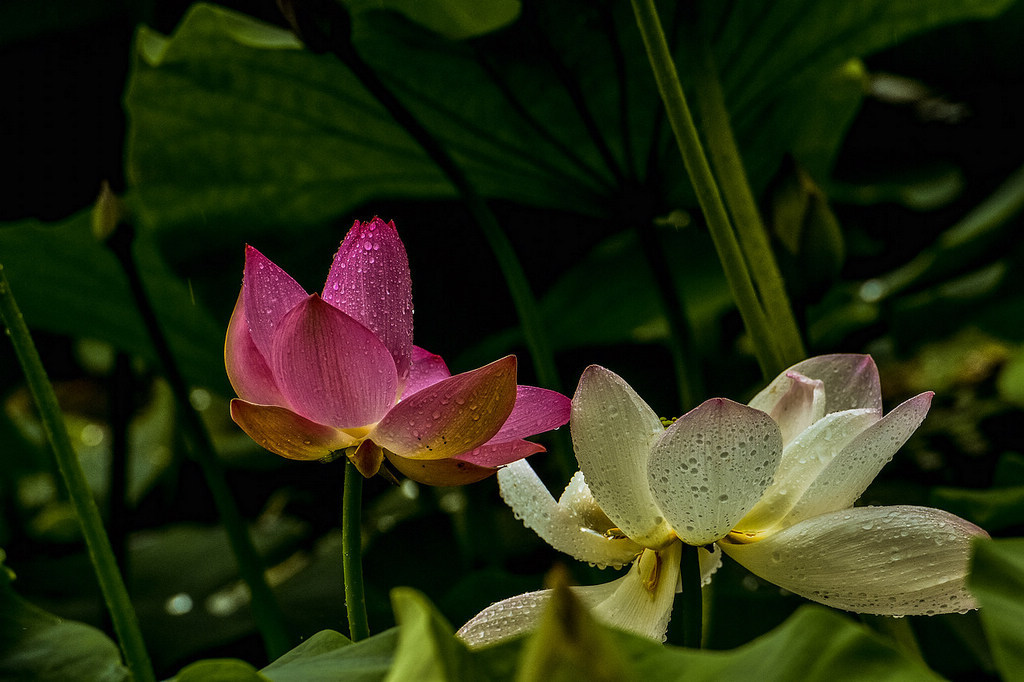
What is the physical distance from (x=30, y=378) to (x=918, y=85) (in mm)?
1168

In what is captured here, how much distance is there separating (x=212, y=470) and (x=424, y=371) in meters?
0.20

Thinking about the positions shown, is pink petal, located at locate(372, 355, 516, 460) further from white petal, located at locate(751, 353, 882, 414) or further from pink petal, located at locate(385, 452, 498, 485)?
white petal, located at locate(751, 353, 882, 414)

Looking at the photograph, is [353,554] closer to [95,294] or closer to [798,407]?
[798,407]

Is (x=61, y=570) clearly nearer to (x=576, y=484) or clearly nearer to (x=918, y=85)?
(x=576, y=484)

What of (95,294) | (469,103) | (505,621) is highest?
(469,103)

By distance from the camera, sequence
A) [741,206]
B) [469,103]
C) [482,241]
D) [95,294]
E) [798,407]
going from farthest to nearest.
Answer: [482,241] → [95,294] → [469,103] → [741,206] → [798,407]

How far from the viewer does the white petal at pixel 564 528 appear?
12.4 inches

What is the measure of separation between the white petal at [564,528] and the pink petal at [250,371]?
0.31ft

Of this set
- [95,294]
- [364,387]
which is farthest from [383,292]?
[95,294]

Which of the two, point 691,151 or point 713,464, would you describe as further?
point 691,151

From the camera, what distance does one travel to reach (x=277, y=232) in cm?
86

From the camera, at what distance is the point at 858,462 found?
282 mm

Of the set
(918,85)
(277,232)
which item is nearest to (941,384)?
(918,85)

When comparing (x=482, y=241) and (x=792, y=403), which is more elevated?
(x=792, y=403)
